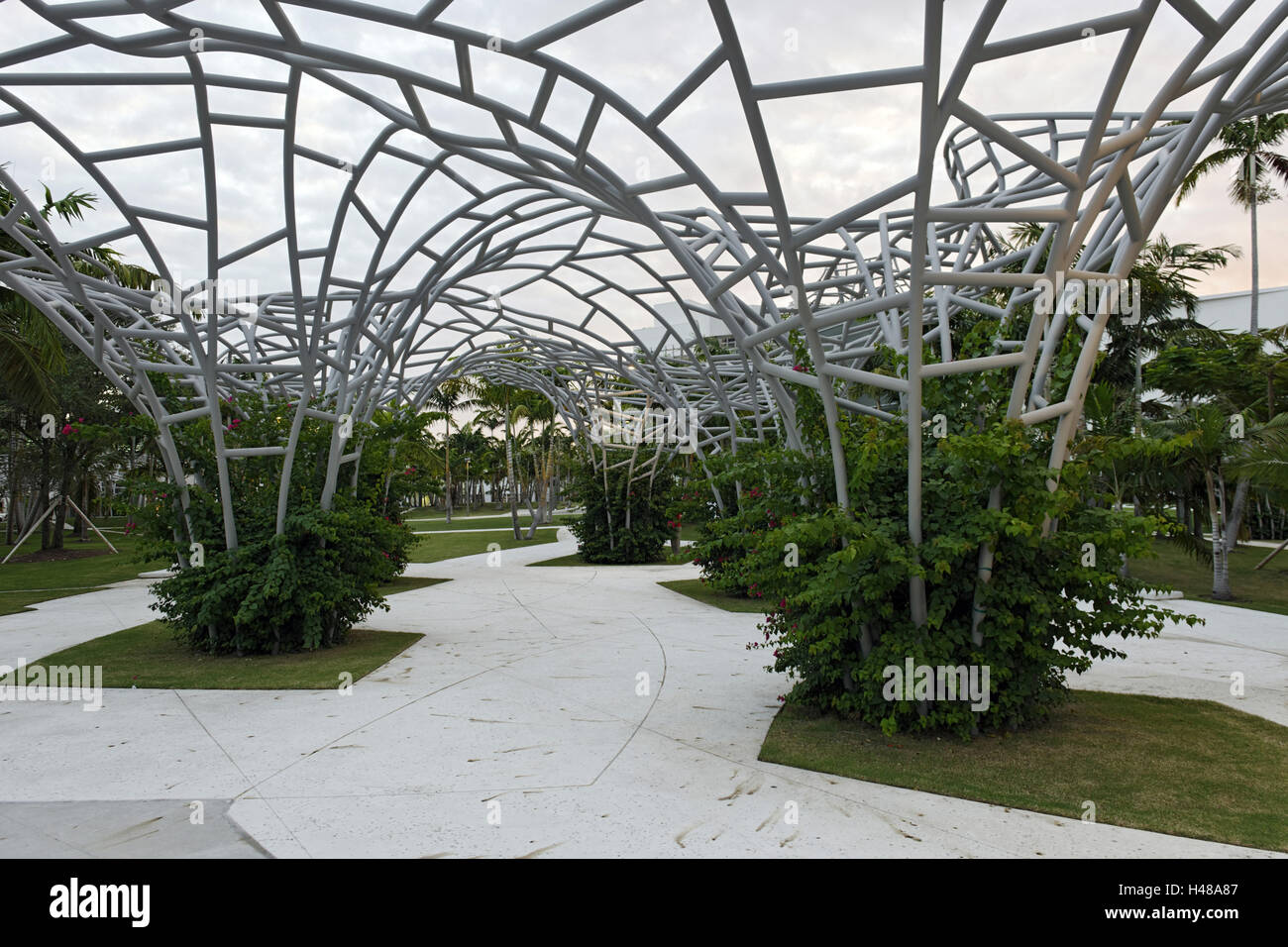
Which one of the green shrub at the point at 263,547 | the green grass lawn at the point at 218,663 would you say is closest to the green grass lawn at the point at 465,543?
the green grass lawn at the point at 218,663

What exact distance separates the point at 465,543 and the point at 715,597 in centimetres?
1937

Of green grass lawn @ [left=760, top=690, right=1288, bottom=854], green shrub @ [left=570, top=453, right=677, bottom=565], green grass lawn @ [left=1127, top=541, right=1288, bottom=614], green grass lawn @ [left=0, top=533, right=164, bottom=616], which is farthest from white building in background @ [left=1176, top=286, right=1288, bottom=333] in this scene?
green grass lawn @ [left=0, top=533, right=164, bottom=616]

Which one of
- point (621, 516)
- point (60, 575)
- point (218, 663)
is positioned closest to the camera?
point (218, 663)

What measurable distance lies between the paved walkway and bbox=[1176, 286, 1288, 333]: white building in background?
36.7 metres

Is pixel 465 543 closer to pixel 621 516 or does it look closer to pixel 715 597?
pixel 621 516

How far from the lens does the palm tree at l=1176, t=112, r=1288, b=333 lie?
24.0 meters

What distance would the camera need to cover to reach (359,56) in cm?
646

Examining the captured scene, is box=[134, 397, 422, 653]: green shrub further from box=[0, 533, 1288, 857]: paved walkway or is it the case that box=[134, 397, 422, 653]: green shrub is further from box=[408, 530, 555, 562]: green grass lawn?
box=[408, 530, 555, 562]: green grass lawn

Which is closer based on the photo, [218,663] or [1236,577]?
[218,663]

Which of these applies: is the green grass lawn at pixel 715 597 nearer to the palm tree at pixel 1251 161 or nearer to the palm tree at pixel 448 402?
the palm tree at pixel 1251 161

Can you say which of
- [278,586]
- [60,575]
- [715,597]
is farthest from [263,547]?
[60,575]

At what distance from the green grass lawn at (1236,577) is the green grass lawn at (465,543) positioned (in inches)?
800

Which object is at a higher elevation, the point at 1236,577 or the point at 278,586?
the point at 278,586

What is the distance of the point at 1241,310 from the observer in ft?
132
